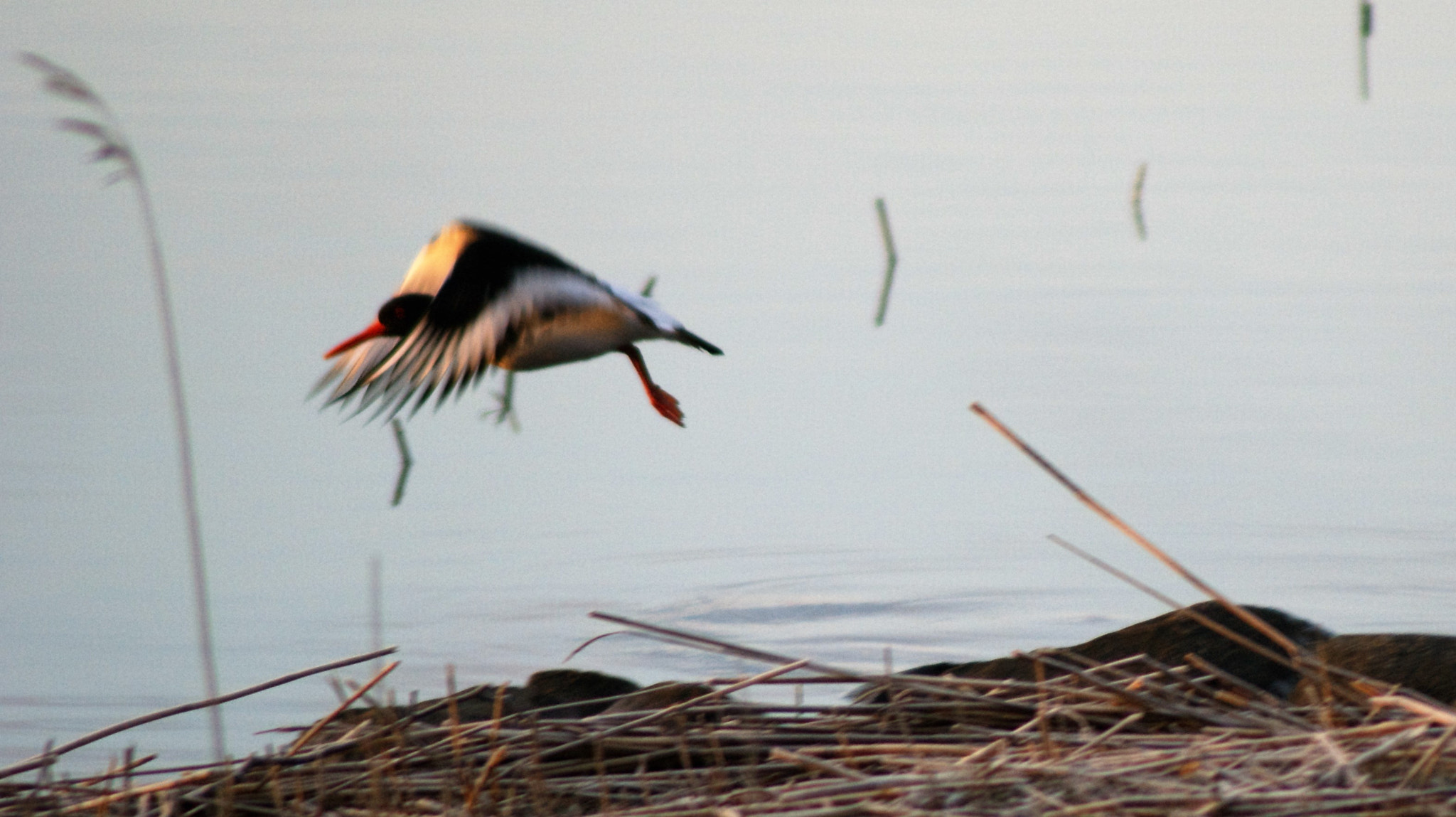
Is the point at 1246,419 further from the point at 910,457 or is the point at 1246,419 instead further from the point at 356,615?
the point at 356,615

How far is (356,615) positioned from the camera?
18.9 ft

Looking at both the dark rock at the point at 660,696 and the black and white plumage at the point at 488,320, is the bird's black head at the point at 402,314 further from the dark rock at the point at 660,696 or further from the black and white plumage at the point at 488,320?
the dark rock at the point at 660,696

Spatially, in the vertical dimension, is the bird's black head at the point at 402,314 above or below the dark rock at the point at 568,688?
above

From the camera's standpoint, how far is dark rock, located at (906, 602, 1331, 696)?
12.5ft

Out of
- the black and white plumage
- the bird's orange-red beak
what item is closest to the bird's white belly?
the black and white plumage

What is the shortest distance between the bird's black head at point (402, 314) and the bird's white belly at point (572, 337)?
0.23 metres

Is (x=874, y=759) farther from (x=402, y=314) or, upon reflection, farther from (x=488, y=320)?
(x=402, y=314)

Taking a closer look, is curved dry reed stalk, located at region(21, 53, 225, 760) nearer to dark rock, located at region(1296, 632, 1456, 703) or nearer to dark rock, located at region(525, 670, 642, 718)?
dark rock, located at region(525, 670, 642, 718)

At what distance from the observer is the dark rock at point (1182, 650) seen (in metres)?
3.81

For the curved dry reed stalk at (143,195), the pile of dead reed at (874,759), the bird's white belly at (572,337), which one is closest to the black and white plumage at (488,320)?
the bird's white belly at (572,337)

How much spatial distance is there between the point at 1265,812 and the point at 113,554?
184 inches

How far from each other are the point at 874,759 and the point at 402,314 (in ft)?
5.14

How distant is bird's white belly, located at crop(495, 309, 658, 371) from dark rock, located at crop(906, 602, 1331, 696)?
1016 mm

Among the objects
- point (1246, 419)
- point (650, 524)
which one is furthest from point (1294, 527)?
point (650, 524)
